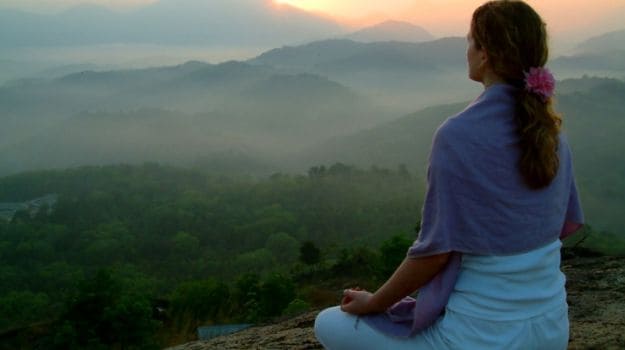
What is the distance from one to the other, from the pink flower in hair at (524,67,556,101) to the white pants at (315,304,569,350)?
2.66 ft

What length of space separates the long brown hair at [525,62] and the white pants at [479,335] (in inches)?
20.1

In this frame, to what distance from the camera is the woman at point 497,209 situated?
1913mm

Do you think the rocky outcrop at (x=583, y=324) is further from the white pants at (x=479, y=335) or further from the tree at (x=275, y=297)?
the tree at (x=275, y=297)

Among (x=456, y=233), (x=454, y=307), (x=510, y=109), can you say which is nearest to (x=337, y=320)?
(x=454, y=307)

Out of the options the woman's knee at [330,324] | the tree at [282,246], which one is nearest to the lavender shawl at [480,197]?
the woman's knee at [330,324]

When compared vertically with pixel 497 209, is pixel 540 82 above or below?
above

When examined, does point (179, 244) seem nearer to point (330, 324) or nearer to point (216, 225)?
point (216, 225)

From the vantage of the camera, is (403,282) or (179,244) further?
(179,244)

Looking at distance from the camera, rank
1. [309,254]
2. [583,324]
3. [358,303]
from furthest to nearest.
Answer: [309,254] → [583,324] → [358,303]

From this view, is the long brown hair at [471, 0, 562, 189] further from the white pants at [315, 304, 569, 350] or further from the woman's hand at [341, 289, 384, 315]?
the woman's hand at [341, 289, 384, 315]

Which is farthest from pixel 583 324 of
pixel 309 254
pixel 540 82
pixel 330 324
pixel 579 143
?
pixel 579 143

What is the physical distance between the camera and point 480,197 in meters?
1.95

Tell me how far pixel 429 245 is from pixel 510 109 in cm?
54

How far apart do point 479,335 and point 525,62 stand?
96 centimetres
